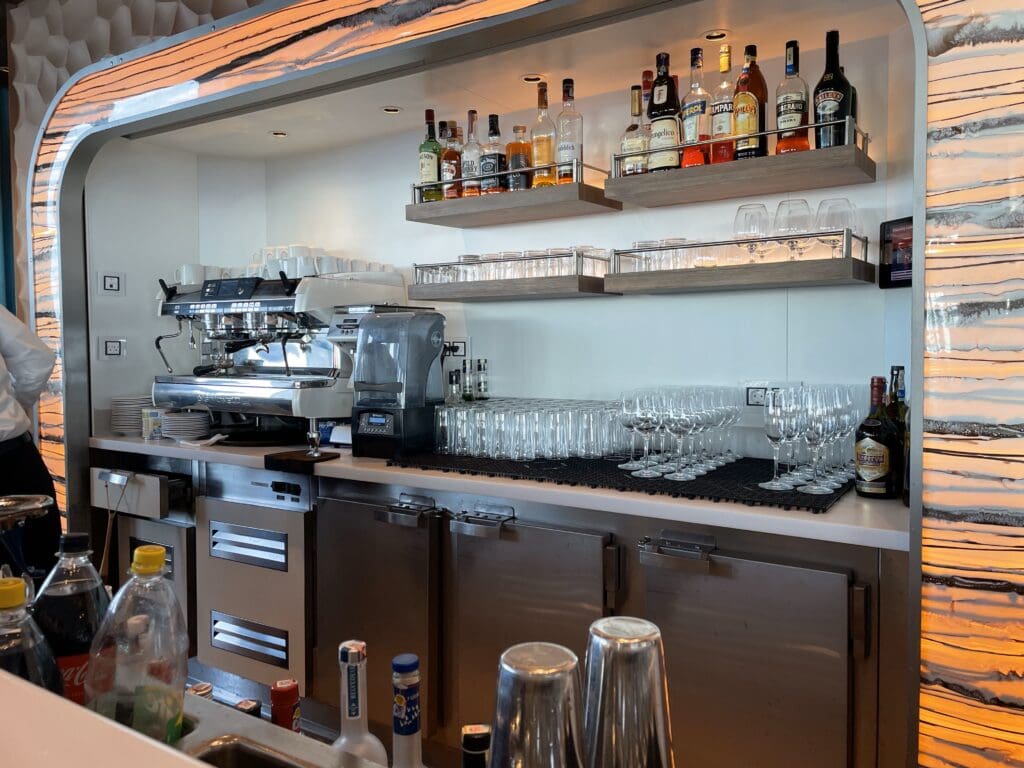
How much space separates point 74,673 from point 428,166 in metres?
2.57

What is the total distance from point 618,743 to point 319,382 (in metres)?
2.74

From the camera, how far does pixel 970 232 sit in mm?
1634

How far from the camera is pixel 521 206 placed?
2.93 m

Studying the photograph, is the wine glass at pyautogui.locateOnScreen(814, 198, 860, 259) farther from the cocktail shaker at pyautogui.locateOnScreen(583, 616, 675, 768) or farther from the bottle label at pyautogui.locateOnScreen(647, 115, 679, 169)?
the cocktail shaker at pyautogui.locateOnScreen(583, 616, 675, 768)

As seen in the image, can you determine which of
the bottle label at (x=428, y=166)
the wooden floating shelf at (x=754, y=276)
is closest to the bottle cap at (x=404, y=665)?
the wooden floating shelf at (x=754, y=276)

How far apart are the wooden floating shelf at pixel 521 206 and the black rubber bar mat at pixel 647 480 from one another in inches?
37.1

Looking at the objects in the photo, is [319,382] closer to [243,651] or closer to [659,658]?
[243,651]

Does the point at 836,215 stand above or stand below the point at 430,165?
below

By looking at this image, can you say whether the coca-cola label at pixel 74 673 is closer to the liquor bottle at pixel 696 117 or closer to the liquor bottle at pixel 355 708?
the liquor bottle at pixel 355 708

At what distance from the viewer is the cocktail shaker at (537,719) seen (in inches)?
23.6

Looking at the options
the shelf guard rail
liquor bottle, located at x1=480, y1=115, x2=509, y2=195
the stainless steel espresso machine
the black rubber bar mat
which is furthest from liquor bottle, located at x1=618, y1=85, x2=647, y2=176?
the stainless steel espresso machine

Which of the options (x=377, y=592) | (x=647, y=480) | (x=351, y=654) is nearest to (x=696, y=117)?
(x=647, y=480)

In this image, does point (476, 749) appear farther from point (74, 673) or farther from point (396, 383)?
point (396, 383)

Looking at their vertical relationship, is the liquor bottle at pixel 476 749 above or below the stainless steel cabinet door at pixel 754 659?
above
